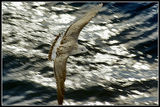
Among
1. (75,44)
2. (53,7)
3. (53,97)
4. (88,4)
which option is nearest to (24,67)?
(53,97)

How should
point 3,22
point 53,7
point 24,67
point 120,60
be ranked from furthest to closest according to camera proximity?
point 53,7 → point 3,22 → point 120,60 → point 24,67

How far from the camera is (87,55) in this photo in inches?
367

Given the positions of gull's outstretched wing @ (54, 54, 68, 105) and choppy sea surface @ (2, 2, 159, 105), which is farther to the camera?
choppy sea surface @ (2, 2, 159, 105)

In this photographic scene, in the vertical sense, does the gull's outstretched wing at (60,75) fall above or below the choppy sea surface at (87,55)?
below

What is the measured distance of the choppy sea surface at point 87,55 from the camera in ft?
25.9

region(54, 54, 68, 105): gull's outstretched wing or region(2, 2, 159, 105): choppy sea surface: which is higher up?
region(2, 2, 159, 105): choppy sea surface

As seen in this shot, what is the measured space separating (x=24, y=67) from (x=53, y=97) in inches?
56.7

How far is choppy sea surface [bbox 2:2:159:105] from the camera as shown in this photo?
7.89 meters

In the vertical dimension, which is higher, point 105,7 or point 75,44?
point 105,7

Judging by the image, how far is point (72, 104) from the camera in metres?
7.59

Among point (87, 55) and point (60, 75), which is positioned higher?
point (87, 55)

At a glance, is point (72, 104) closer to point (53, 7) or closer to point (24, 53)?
point (24, 53)

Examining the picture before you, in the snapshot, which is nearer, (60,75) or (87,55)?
(60,75)

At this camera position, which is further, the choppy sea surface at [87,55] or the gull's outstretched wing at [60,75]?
the choppy sea surface at [87,55]
